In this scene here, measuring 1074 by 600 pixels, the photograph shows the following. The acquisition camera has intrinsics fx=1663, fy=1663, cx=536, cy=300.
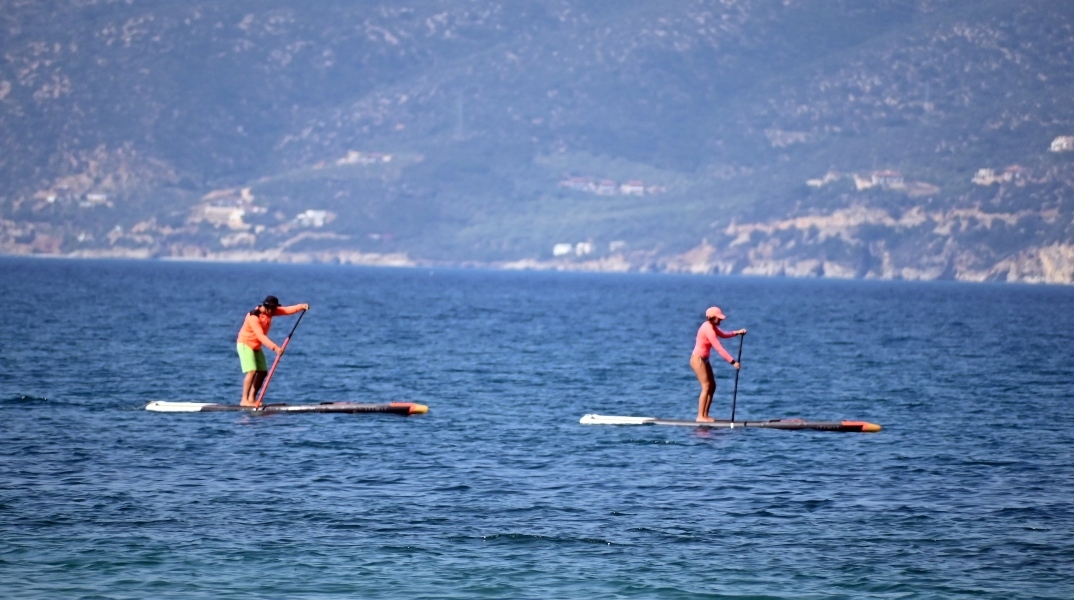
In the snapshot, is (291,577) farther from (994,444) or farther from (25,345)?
(25,345)

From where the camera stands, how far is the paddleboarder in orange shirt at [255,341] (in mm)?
34250

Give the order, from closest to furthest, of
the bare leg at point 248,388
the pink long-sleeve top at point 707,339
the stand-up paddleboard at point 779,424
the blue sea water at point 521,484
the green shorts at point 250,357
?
1. the blue sea water at point 521,484
2. the stand-up paddleboard at point 779,424
3. the pink long-sleeve top at point 707,339
4. the green shorts at point 250,357
5. the bare leg at point 248,388

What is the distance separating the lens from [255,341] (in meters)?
34.5

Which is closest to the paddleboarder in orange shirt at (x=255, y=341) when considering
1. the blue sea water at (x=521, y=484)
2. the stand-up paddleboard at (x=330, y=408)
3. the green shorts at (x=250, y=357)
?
the green shorts at (x=250, y=357)

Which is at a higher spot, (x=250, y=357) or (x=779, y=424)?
(x=250, y=357)

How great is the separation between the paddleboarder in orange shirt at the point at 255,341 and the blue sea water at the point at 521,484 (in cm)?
100

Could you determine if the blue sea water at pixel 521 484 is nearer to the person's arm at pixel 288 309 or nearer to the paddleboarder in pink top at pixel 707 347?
the paddleboarder in pink top at pixel 707 347

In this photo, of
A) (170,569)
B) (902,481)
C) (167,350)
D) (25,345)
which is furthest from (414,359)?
(170,569)

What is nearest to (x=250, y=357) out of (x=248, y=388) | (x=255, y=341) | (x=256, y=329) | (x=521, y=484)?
(x=255, y=341)

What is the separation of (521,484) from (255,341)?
807 centimetres

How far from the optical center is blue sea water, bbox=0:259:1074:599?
2225cm

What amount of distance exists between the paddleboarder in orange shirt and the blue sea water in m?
1.00

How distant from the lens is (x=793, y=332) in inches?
3652

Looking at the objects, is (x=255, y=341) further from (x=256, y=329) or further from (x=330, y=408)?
(x=330, y=408)
